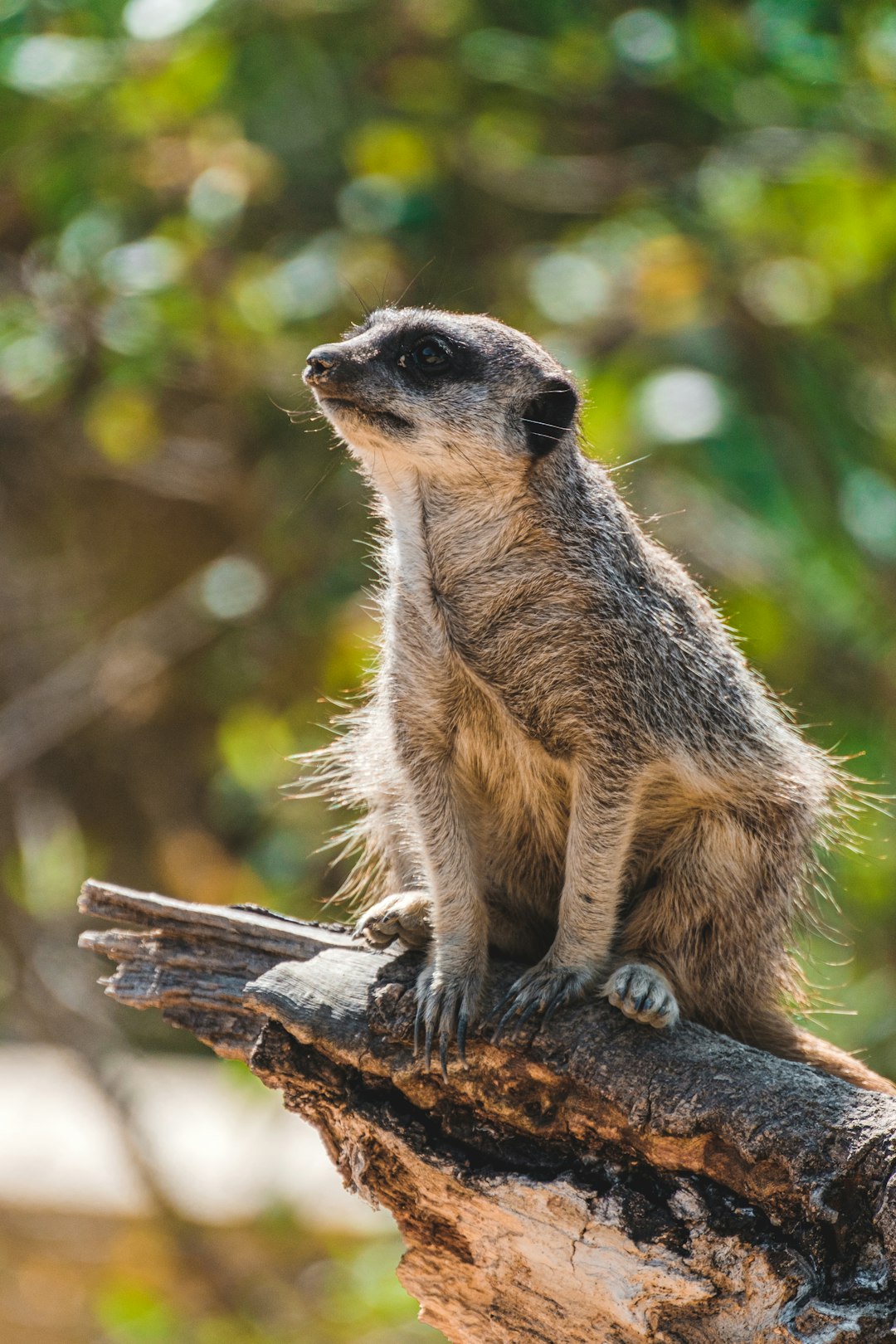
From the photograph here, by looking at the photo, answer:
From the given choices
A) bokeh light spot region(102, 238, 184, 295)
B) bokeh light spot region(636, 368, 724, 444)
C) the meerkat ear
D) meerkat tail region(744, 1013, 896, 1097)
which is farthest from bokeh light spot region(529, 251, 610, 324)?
meerkat tail region(744, 1013, 896, 1097)

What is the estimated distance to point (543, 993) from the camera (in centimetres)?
262

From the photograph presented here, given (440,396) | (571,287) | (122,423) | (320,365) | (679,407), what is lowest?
(679,407)

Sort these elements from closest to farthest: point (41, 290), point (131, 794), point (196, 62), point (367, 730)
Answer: point (367, 730) → point (196, 62) → point (41, 290) → point (131, 794)

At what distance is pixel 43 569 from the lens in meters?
8.84

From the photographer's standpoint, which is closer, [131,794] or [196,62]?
[196,62]

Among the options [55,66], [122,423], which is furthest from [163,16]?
[122,423]

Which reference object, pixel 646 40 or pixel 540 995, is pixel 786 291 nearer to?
pixel 646 40

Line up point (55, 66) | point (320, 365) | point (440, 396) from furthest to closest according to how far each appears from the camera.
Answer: point (55, 66), point (440, 396), point (320, 365)

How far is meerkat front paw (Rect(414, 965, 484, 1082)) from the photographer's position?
8.35 feet

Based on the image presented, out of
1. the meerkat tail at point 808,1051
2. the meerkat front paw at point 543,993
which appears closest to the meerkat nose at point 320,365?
the meerkat front paw at point 543,993

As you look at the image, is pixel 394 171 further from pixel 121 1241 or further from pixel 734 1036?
pixel 121 1241

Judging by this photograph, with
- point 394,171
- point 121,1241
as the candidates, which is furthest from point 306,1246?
point 394,171

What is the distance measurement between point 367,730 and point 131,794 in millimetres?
6530

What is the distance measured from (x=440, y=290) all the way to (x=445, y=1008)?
353cm
